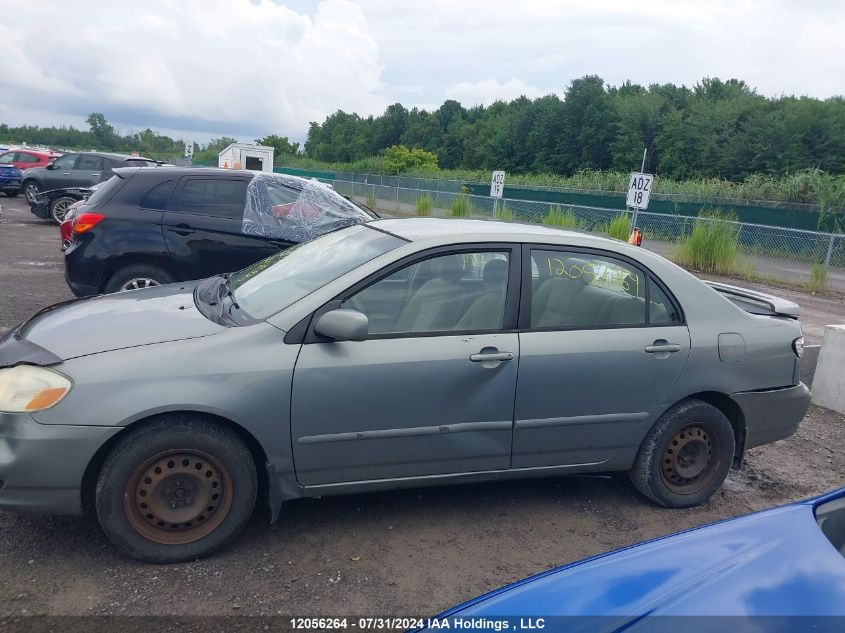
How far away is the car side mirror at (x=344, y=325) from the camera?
3.35 meters

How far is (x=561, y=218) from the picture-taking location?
66.8 ft

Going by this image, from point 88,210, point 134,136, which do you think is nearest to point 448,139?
point 134,136

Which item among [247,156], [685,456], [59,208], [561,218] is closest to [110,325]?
[685,456]

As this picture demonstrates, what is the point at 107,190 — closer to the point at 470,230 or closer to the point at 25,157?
the point at 470,230

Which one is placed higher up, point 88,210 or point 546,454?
point 88,210

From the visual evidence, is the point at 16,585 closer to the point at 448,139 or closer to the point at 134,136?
the point at 448,139

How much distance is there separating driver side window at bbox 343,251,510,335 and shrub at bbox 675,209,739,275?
1511 centimetres

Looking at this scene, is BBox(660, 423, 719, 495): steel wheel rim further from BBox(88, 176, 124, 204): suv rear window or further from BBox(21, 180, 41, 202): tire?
BBox(21, 180, 41, 202): tire

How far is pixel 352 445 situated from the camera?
139 inches

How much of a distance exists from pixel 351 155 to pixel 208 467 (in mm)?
103124

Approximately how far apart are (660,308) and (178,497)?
276 cm

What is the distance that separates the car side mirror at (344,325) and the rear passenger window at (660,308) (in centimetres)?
175

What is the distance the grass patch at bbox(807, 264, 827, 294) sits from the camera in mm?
16344

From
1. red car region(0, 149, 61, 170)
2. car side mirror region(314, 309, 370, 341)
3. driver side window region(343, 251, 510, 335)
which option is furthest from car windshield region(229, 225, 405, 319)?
red car region(0, 149, 61, 170)
